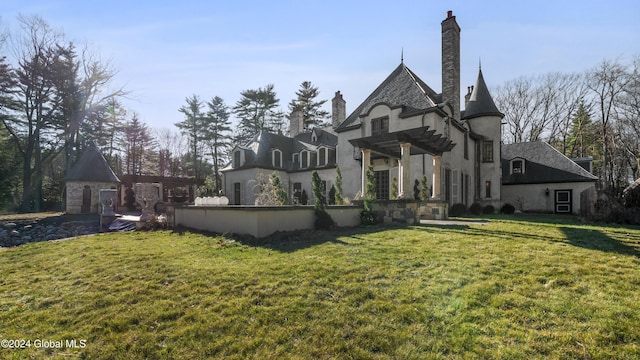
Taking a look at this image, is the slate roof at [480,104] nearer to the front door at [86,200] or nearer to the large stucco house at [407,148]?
the large stucco house at [407,148]

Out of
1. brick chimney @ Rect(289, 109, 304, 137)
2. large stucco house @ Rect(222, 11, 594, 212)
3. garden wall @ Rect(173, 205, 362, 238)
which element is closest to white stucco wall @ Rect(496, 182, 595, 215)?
large stucco house @ Rect(222, 11, 594, 212)

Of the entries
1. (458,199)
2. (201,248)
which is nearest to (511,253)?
(201,248)

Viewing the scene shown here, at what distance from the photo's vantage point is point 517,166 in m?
21.0

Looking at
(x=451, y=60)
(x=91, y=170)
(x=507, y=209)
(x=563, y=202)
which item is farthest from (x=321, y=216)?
(x=91, y=170)

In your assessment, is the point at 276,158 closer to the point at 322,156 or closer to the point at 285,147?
the point at 285,147

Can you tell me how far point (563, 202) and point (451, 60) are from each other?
1201cm

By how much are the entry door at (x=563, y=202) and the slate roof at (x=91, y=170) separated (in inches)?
1178

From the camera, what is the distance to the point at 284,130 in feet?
121

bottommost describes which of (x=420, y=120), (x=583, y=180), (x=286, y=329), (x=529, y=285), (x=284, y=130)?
(x=286, y=329)

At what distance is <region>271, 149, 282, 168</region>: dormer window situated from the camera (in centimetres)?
2234

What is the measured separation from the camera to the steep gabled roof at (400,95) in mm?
15016

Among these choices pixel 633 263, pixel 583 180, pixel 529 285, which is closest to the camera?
pixel 529 285

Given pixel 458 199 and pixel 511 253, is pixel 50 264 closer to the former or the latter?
pixel 511 253

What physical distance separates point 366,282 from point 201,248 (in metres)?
4.20
